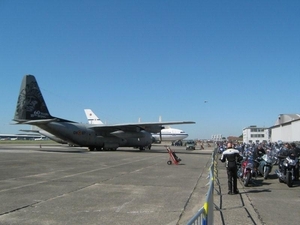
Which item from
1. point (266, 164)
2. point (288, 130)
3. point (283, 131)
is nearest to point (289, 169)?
point (266, 164)

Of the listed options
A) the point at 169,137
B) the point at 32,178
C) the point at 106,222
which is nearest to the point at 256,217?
the point at 106,222

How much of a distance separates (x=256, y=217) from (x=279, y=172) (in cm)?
669

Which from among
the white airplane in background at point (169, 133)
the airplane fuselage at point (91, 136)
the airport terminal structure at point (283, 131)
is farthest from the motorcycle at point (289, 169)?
the white airplane in background at point (169, 133)

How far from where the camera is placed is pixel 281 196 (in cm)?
976

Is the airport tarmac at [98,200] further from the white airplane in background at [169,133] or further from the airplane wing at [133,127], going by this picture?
the white airplane in background at [169,133]

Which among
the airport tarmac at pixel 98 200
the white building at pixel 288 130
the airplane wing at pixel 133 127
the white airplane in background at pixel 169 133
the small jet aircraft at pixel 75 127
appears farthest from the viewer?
the white airplane in background at pixel 169 133

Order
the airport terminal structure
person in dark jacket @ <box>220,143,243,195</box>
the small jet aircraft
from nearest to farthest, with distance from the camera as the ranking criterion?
person in dark jacket @ <box>220,143,243,195</box> → the small jet aircraft → the airport terminal structure

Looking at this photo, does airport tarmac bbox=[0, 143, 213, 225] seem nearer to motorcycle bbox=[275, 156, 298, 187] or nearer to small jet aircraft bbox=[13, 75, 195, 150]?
motorcycle bbox=[275, 156, 298, 187]

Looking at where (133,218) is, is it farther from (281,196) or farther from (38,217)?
(281,196)

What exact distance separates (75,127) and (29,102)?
6485 mm

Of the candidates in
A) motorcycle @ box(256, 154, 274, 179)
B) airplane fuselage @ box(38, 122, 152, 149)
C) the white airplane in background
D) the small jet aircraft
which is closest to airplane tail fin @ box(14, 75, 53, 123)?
the small jet aircraft

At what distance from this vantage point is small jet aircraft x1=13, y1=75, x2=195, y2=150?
32062 millimetres

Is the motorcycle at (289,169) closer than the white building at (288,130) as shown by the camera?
Yes

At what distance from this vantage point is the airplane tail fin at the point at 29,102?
31.9 metres
